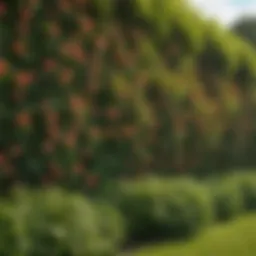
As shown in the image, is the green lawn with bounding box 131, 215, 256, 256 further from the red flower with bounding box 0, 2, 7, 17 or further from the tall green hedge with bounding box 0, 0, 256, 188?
the red flower with bounding box 0, 2, 7, 17

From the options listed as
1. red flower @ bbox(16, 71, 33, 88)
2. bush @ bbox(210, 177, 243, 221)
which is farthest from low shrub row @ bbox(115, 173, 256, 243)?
red flower @ bbox(16, 71, 33, 88)

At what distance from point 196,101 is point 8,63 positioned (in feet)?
14.7

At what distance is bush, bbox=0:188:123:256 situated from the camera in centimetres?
669

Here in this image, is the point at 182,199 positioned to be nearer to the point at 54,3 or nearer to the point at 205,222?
the point at 205,222

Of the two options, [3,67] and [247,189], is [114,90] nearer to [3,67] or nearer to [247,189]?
[3,67]

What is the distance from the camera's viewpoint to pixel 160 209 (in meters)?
9.75

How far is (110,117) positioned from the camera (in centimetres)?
1001

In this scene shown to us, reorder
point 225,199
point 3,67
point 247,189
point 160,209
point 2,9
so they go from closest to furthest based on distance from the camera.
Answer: point 3,67 → point 2,9 → point 160,209 → point 225,199 → point 247,189

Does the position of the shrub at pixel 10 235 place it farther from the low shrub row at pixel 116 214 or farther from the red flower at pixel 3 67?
the red flower at pixel 3 67

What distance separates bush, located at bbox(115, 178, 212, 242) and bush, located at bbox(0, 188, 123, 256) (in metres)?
1.41

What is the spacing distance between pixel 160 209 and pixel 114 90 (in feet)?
5.14

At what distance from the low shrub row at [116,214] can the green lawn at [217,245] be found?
26 centimetres

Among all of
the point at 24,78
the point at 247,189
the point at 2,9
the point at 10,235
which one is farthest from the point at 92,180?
the point at 247,189

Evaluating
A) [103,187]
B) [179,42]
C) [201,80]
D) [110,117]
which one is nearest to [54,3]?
[110,117]
